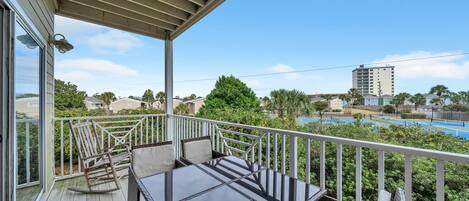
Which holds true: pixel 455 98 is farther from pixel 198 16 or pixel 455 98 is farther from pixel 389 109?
pixel 198 16

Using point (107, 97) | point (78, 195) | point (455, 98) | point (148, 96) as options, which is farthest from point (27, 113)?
point (455, 98)

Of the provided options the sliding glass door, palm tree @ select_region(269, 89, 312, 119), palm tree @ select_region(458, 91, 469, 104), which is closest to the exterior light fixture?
the sliding glass door

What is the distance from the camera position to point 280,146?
406 centimetres

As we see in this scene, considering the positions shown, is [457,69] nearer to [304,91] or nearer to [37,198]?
[304,91]

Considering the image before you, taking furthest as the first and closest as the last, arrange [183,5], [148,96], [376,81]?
[376,81] → [148,96] → [183,5]

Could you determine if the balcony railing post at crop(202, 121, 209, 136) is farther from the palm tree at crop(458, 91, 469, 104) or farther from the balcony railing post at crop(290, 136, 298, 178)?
the palm tree at crop(458, 91, 469, 104)

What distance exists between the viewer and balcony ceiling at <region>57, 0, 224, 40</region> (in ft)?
11.0

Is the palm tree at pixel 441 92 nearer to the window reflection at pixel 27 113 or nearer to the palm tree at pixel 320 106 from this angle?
the palm tree at pixel 320 106

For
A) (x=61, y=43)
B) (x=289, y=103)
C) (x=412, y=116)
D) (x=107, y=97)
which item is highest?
(x=61, y=43)

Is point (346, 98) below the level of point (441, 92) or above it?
below

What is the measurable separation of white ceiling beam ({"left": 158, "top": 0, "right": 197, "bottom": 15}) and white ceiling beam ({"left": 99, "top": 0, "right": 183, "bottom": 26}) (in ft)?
1.58

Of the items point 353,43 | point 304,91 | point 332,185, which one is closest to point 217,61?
point 304,91

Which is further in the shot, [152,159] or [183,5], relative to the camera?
[183,5]

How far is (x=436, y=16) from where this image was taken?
1619cm
